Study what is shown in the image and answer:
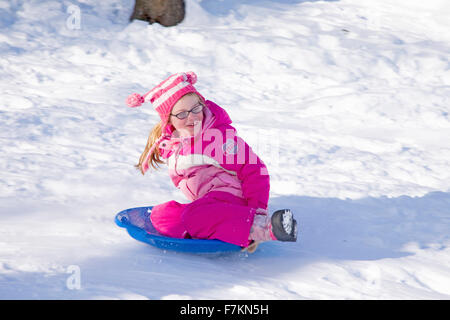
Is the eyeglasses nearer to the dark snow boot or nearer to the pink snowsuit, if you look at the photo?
the pink snowsuit

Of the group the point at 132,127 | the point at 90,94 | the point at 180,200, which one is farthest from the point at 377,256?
the point at 90,94

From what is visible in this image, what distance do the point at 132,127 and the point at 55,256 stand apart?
7.69ft

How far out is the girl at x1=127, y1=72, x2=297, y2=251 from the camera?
8.57ft

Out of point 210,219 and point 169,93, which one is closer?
point 210,219

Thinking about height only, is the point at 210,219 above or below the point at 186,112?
below

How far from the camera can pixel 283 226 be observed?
2.45 meters

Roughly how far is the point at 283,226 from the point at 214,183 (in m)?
0.51

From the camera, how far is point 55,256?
2.56 meters

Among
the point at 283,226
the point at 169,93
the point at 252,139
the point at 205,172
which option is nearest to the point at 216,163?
the point at 205,172

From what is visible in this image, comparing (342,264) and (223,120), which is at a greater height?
(223,120)

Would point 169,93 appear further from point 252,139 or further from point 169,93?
point 252,139

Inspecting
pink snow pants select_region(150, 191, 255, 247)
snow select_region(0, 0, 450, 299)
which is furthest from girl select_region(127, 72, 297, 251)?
snow select_region(0, 0, 450, 299)

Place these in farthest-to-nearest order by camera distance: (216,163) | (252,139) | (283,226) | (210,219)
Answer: (252,139) → (216,163) → (210,219) → (283,226)
